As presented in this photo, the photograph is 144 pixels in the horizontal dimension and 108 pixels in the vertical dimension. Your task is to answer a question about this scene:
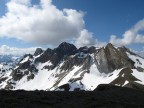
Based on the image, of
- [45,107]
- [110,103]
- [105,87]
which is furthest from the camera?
[105,87]

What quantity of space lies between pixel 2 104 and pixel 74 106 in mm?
5688

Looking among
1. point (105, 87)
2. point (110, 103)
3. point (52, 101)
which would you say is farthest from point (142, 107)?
point (105, 87)

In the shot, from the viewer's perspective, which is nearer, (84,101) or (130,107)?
(130,107)

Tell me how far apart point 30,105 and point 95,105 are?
551 centimetres

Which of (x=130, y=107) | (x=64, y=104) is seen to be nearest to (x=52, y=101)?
(x=64, y=104)

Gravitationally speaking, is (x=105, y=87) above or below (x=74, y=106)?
above

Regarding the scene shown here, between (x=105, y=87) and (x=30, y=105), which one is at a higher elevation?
(x=105, y=87)

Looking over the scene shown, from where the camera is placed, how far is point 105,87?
4631cm

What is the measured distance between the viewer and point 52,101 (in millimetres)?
25750

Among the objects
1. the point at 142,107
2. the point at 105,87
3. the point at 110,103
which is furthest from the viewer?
the point at 105,87

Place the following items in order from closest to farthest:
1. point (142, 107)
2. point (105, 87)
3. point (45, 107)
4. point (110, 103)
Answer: point (45, 107)
point (142, 107)
point (110, 103)
point (105, 87)

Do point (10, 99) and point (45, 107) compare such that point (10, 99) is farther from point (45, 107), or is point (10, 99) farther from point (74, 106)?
point (74, 106)

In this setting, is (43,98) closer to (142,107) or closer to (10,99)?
(10,99)

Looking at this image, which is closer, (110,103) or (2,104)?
(2,104)
